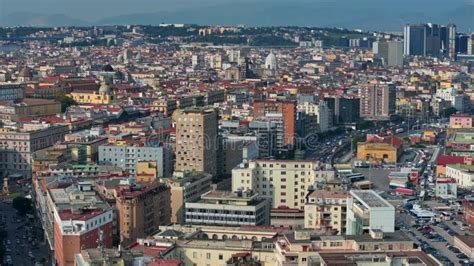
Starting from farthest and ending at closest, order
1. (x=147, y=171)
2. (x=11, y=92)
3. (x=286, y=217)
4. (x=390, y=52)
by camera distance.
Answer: (x=390, y=52) → (x=11, y=92) → (x=147, y=171) → (x=286, y=217)

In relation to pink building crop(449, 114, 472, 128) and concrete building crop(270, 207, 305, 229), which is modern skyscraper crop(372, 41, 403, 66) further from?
concrete building crop(270, 207, 305, 229)

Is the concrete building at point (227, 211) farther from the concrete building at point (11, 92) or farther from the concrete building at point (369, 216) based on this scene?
the concrete building at point (11, 92)

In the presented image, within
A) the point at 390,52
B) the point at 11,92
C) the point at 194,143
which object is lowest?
the point at 194,143

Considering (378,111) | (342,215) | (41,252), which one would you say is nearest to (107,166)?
(41,252)

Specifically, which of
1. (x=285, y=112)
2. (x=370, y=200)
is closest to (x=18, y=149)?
(x=285, y=112)

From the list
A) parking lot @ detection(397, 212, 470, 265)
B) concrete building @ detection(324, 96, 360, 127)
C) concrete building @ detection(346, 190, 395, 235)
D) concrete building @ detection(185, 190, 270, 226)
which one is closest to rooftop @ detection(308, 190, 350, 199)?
concrete building @ detection(185, 190, 270, 226)

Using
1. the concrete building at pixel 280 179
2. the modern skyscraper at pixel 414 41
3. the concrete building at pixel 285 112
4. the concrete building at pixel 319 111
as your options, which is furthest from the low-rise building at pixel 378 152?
the modern skyscraper at pixel 414 41

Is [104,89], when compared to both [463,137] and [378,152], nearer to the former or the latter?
[378,152]

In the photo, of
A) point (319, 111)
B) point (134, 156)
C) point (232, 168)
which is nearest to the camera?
point (232, 168)

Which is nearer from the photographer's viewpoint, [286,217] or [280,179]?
[286,217]
